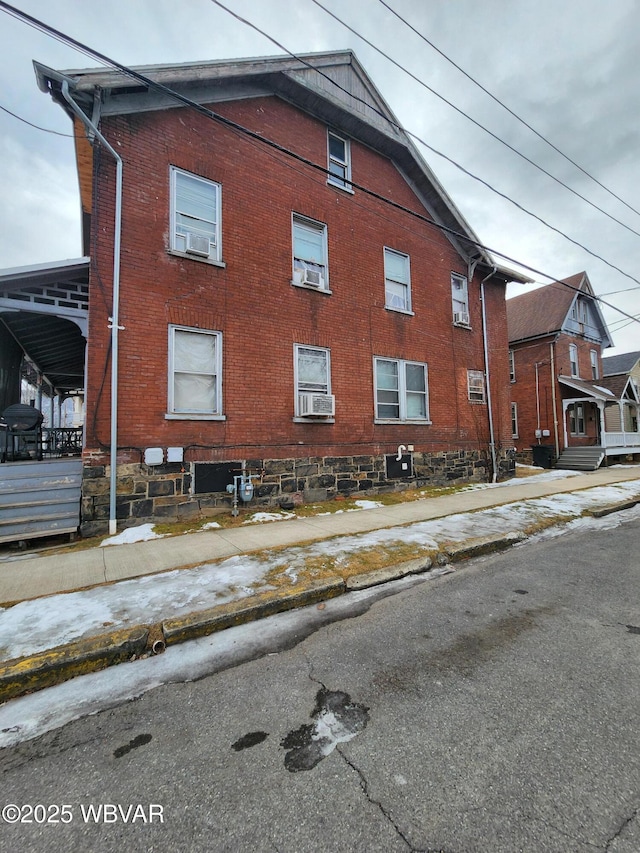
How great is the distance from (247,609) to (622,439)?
23.5m

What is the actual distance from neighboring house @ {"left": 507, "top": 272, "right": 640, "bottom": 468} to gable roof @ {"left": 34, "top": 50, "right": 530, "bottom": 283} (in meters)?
9.51

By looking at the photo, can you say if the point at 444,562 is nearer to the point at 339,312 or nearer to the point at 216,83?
the point at 339,312

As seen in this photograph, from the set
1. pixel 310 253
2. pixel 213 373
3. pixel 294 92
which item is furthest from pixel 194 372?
pixel 294 92

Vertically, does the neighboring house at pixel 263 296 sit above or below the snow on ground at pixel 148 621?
above

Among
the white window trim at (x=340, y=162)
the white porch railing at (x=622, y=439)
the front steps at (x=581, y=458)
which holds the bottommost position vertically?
the front steps at (x=581, y=458)

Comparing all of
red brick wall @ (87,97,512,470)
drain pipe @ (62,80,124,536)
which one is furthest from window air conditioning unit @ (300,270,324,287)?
drain pipe @ (62,80,124,536)

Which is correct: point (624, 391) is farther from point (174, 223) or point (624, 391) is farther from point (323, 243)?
point (174, 223)

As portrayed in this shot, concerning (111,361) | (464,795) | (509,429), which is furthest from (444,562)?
(509,429)

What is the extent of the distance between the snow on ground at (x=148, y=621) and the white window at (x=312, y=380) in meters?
3.62

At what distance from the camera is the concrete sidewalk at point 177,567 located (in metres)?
2.88

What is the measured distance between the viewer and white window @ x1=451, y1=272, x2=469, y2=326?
12.5 m

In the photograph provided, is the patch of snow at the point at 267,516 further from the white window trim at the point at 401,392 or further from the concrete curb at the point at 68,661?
the concrete curb at the point at 68,661

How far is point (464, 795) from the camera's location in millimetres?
1763

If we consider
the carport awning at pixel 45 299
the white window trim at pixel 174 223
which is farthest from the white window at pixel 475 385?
the carport awning at pixel 45 299
